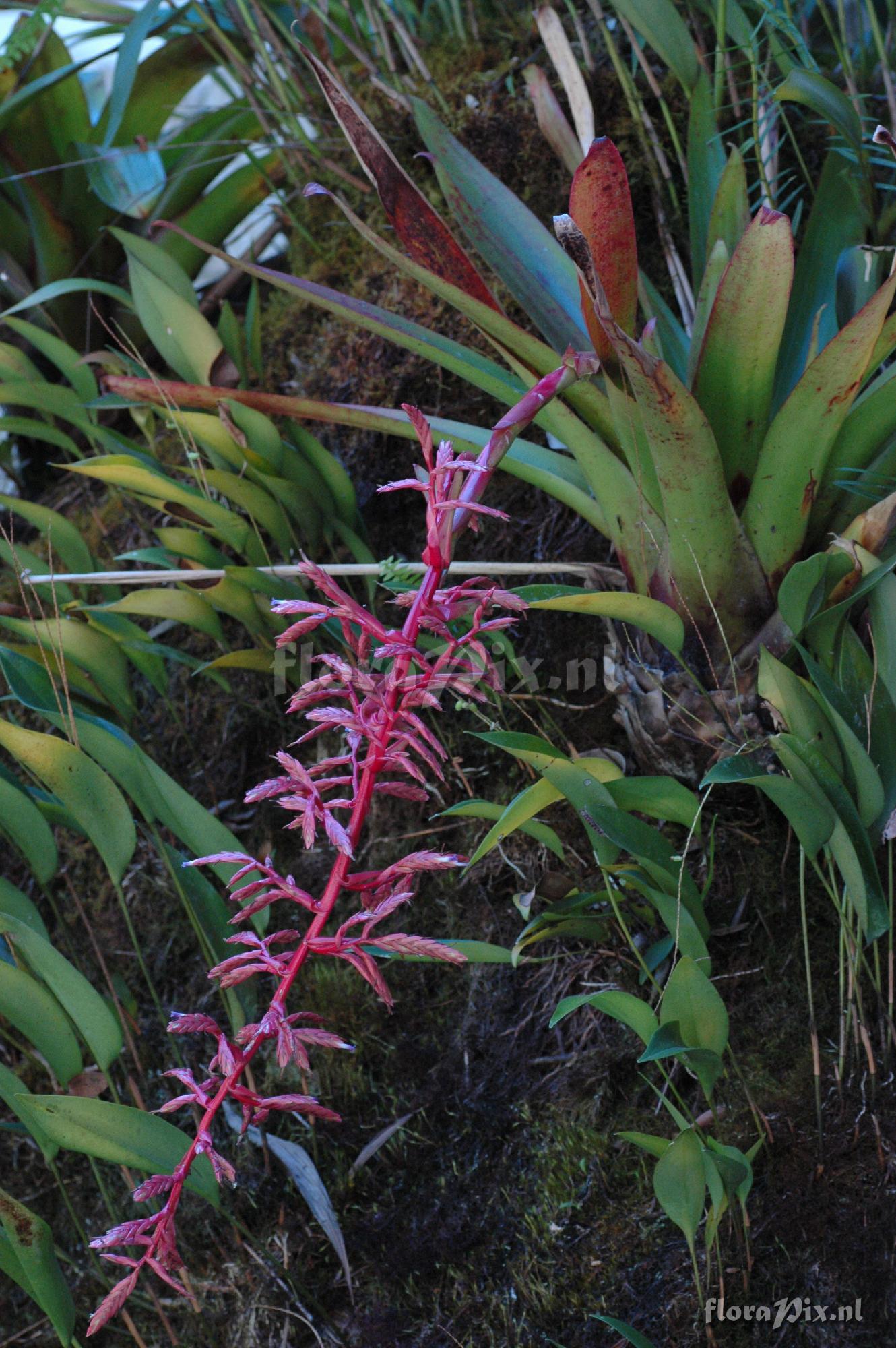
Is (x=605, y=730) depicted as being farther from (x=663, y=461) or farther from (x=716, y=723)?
(x=663, y=461)

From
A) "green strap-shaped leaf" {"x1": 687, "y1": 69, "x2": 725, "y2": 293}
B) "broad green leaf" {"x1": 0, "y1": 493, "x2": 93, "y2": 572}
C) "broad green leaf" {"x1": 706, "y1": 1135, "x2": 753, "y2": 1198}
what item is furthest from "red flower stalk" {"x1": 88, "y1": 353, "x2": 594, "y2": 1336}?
"broad green leaf" {"x1": 0, "y1": 493, "x2": 93, "y2": 572}

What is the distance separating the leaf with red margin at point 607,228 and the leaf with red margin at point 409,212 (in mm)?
144

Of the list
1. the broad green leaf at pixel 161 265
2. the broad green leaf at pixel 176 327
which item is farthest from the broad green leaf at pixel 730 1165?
the broad green leaf at pixel 161 265

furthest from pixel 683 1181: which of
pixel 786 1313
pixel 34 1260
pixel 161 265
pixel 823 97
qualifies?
pixel 161 265

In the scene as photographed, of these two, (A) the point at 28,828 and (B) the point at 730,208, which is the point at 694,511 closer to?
(B) the point at 730,208

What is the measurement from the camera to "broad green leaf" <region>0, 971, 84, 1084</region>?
89cm

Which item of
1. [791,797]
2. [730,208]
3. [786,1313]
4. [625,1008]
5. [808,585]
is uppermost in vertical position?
[730,208]

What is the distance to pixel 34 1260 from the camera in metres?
0.82

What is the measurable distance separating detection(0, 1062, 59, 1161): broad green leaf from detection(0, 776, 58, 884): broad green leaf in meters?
0.20

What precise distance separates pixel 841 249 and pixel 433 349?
505 mm

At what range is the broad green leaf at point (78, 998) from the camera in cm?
87

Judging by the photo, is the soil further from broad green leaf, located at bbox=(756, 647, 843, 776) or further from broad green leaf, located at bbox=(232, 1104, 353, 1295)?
broad green leaf, located at bbox=(756, 647, 843, 776)

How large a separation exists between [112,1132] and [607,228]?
0.82 m

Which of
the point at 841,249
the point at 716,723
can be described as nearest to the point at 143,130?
the point at 841,249
